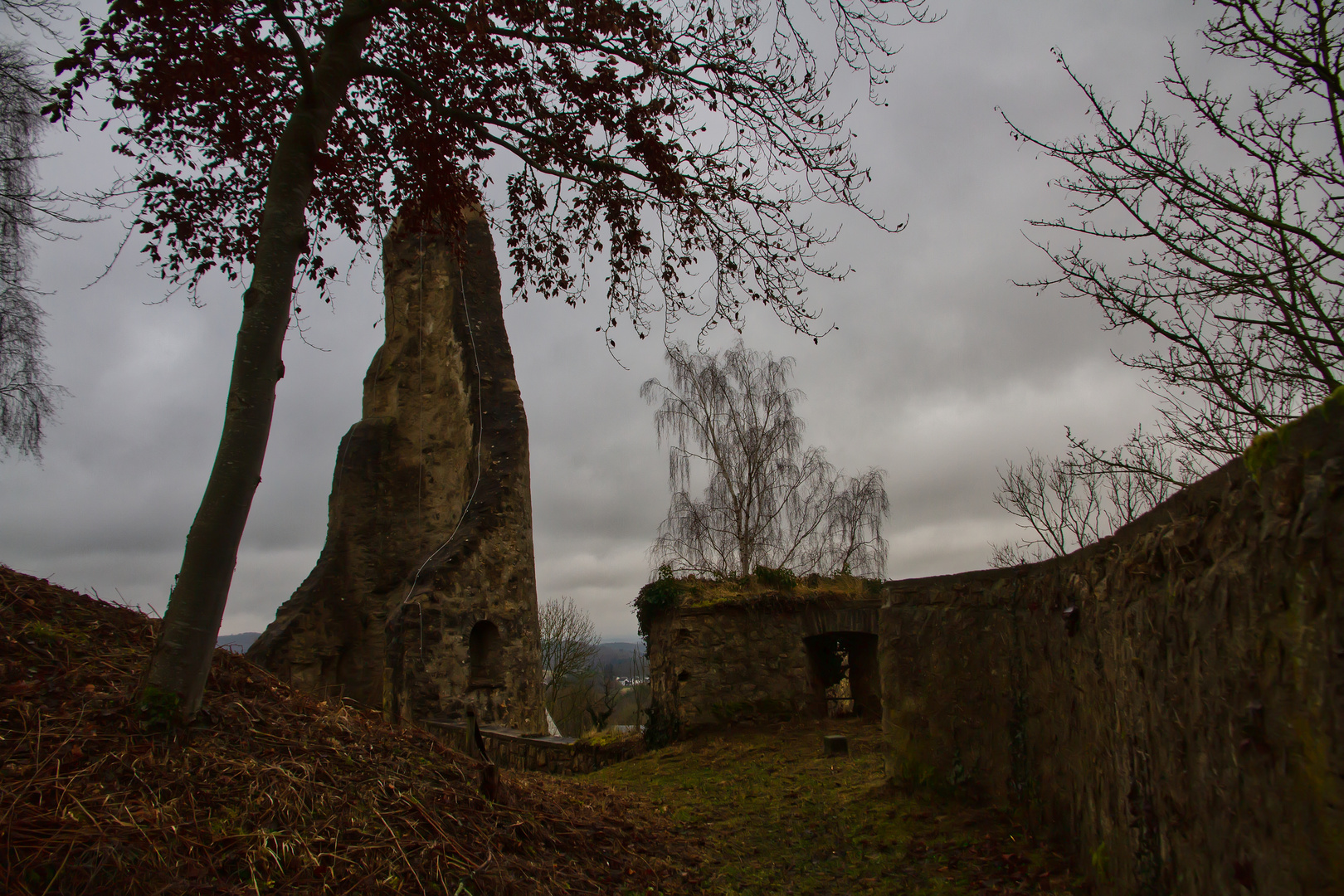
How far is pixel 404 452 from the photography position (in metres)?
15.4

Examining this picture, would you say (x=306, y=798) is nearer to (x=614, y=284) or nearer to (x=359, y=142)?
(x=614, y=284)

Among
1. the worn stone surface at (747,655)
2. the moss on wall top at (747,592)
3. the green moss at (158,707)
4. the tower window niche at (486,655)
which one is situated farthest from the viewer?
the tower window niche at (486,655)

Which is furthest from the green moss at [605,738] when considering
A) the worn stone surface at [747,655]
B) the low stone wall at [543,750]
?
the worn stone surface at [747,655]

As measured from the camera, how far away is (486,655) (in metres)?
12.4

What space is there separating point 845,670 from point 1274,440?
11555mm

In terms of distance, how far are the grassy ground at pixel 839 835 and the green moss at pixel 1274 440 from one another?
2779mm

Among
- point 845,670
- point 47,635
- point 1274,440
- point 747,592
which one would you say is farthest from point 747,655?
point 1274,440

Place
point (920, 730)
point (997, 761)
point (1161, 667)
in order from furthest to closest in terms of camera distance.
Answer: point (920, 730), point (997, 761), point (1161, 667)

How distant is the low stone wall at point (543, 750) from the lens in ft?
32.6

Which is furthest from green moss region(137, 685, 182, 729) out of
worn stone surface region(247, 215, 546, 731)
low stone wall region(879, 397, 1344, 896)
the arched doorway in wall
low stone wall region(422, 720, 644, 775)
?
the arched doorway in wall

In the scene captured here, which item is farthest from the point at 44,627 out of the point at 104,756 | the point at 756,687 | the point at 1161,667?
the point at 756,687

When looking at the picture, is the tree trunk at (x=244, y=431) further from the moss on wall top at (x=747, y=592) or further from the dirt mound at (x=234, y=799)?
the moss on wall top at (x=747, y=592)

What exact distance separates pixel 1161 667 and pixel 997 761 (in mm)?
2803

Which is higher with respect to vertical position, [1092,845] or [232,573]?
[232,573]
